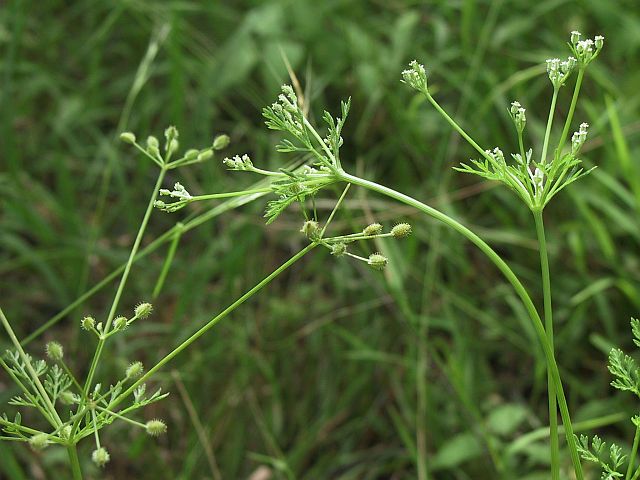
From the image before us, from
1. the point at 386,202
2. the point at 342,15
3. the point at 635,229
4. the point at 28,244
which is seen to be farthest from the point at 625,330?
the point at 28,244

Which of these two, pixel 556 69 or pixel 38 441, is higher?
pixel 556 69

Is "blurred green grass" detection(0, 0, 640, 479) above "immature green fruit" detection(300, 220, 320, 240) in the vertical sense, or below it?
below

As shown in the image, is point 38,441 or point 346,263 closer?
point 38,441

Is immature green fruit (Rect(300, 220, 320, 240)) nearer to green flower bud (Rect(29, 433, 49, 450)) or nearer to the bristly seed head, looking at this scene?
the bristly seed head

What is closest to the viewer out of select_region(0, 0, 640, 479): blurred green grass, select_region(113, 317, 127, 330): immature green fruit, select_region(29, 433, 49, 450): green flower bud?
select_region(29, 433, 49, 450): green flower bud

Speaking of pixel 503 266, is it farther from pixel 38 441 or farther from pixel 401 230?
pixel 38 441

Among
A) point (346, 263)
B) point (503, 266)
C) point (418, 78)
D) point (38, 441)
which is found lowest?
point (346, 263)

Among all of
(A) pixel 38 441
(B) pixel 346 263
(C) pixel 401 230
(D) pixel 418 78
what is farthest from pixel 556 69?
(B) pixel 346 263

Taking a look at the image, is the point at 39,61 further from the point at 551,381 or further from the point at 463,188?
the point at 551,381


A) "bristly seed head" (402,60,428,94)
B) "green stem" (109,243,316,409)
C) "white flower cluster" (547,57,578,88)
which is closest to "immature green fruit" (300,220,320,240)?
"green stem" (109,243,316,409)
